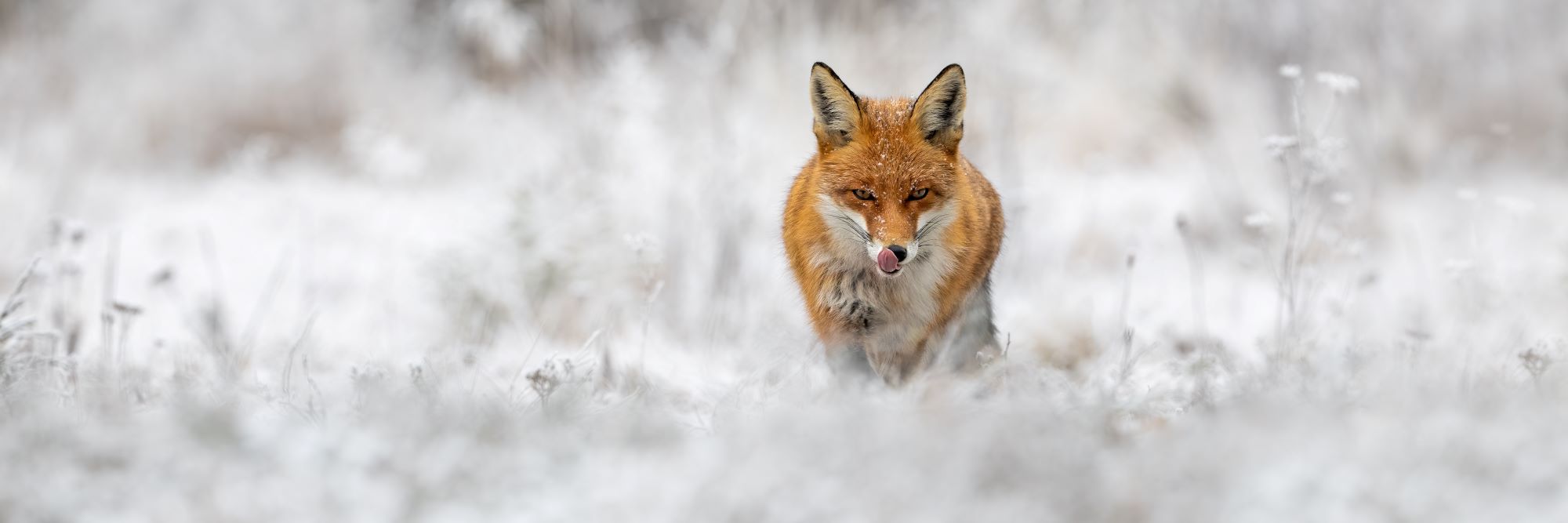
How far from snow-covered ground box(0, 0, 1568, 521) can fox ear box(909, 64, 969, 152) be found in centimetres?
65

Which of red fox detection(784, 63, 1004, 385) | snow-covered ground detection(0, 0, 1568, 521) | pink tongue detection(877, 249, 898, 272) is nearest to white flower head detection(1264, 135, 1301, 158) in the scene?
snow-covered ground detection(0, 0, 1568, 521)

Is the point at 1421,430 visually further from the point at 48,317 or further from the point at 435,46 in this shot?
the point at 435,46

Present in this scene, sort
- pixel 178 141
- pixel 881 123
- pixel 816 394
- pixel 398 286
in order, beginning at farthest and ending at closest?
pixel 178 141 → pixel 398 286 → pixel 881 123 → pixel 816 394

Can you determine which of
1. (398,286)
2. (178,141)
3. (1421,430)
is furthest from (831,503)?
(178,141)

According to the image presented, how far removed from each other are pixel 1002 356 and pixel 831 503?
1.13 m

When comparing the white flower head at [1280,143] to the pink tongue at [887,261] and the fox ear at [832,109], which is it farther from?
the pink tongue at [887,261]

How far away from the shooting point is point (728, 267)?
5719 millimetres

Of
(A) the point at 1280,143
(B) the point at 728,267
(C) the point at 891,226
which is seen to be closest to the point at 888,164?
(C) the point at 891,226

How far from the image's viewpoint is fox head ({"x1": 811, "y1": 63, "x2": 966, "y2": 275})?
113 inches

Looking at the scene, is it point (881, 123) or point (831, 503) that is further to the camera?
point (881, 123)

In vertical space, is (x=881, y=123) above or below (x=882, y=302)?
above

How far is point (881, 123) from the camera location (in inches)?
119

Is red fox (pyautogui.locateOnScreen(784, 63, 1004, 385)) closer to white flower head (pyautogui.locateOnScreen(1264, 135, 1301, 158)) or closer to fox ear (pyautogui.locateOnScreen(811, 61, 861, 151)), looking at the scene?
fox ear (pyautogui.locateOnScreen(811, 61, 861, 151))

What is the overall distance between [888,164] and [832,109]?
0.25 m
